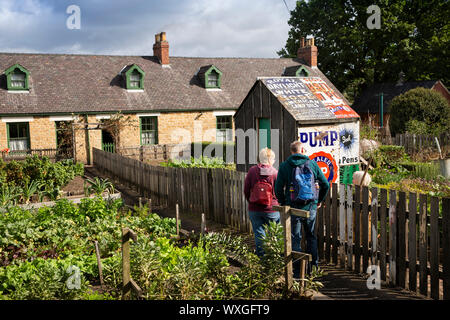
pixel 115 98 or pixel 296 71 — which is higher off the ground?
pixel 296 71

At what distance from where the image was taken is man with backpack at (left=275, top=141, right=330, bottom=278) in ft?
19.8

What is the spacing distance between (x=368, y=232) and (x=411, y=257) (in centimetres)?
76

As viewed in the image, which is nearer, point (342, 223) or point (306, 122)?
point (342, 223)

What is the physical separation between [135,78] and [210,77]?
513 cm

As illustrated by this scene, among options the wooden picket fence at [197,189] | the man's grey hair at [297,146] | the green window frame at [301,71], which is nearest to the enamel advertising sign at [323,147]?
the wooden picket fence at [197,189]

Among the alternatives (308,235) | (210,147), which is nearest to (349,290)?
(308,235)

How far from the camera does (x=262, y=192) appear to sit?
641cm

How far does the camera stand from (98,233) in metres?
7.57

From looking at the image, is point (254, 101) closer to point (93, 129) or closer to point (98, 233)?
point (98, 233)

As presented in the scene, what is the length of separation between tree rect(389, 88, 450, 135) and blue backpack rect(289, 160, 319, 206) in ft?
67.3

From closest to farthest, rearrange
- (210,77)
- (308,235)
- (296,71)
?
(308,235)
(210,77)
(296,71)

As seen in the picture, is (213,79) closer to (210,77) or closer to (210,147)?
(210,77)

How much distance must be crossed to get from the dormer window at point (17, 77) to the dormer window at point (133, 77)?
5518mm
